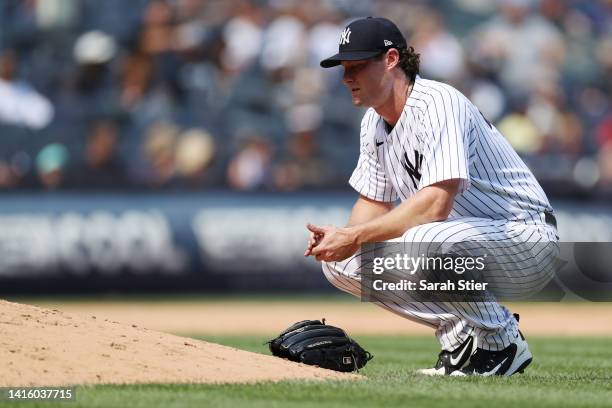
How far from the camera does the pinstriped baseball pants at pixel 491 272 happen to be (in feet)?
15.5

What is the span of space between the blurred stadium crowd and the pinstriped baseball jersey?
8193 mm

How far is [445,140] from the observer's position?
4637mm

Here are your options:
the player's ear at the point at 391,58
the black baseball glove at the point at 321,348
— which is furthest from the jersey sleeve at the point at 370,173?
the black baseball glove at the point at 321,348

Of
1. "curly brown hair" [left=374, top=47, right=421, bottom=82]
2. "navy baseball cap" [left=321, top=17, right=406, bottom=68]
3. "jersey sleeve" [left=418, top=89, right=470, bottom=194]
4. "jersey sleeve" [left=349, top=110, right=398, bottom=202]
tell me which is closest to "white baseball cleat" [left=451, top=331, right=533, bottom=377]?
"jersey sleeve" [left=418, top=89, right=470, bottom=194]

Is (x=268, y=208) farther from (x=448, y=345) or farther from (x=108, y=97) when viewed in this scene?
(x=448, y=345)

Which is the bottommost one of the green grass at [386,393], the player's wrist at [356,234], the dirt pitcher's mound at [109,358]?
the green grass at [386,393]

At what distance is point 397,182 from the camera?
5141 millimetres

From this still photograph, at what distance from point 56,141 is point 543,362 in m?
8.62

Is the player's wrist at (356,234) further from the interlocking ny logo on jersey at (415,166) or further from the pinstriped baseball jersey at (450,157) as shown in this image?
the interlocking ny logo on jersey at (415,166)

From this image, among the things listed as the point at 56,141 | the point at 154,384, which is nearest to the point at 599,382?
the point at 154,384

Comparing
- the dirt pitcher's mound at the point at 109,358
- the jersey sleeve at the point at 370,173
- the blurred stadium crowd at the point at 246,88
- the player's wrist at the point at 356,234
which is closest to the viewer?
the dirt pitcher's mound at the point at 109,358

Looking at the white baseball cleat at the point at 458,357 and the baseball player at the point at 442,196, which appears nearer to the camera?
the baseball player at the point at 442,196

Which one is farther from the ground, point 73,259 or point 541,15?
point 541,15

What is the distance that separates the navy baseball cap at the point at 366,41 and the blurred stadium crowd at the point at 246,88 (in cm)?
847
